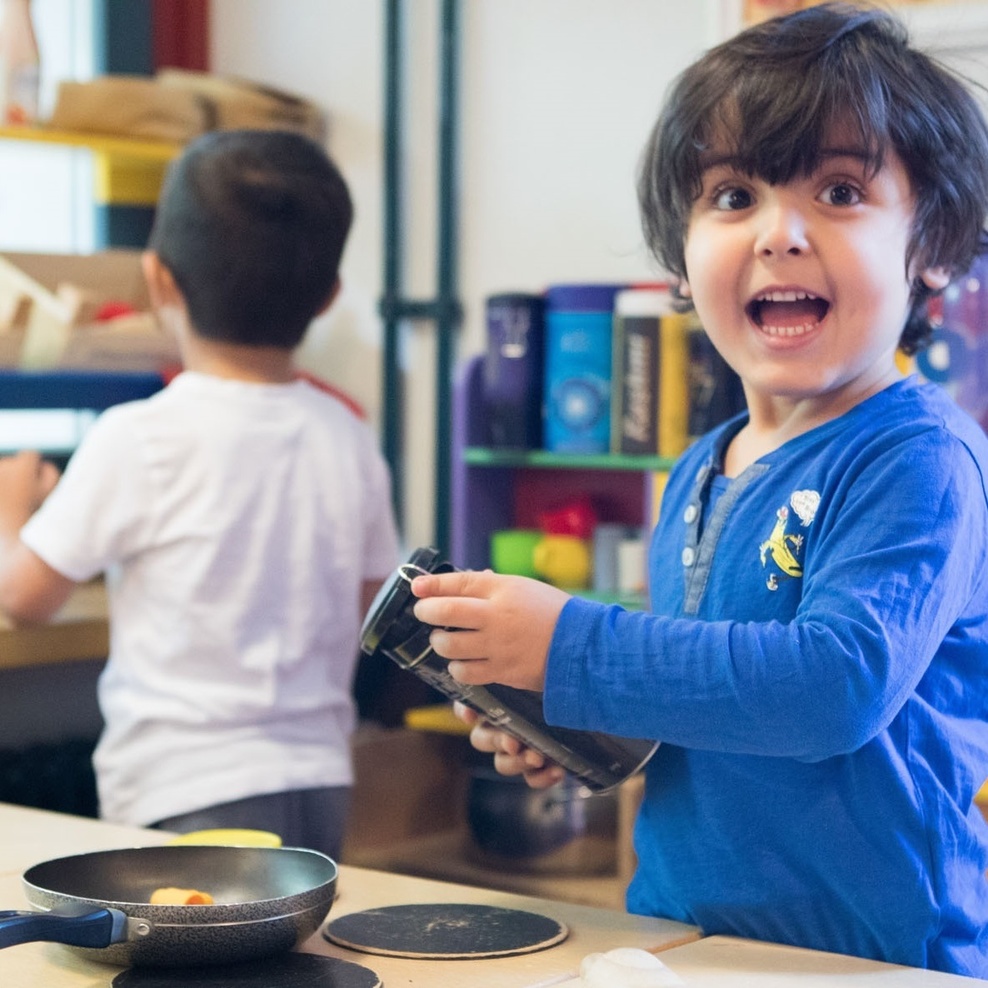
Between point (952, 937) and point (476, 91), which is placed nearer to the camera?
point (952, 937)

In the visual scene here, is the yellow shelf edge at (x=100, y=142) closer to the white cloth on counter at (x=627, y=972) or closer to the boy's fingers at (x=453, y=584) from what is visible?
the boy's fingers at (x=453, y=584)

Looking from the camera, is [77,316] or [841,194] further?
[77,316]

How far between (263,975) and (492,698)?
21 centimetres

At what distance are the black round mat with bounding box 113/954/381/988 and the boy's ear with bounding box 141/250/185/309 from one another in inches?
41.8

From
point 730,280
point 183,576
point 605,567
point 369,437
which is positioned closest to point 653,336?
point 605,567

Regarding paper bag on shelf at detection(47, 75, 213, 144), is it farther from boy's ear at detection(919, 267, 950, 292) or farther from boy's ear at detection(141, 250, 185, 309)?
boy's ear at detection(919, 267, 950, 292)

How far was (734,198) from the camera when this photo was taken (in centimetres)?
110

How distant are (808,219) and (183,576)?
2.85 ft

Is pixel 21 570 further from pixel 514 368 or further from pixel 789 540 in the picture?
pixel 514 368

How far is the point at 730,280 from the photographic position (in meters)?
1.09

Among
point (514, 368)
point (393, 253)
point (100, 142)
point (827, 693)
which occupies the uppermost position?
point (100, 142)

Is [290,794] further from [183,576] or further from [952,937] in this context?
[952,937]

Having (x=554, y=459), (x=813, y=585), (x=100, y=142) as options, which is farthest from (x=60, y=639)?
(x=813, y=585)

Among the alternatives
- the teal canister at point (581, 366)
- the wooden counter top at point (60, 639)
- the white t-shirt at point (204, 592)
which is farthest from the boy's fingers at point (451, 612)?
the teal canister at point (581, 366)
